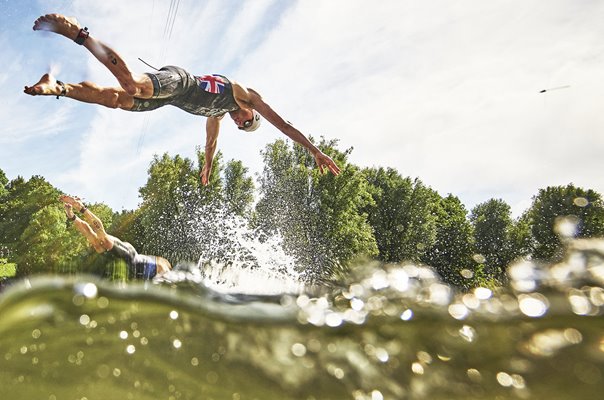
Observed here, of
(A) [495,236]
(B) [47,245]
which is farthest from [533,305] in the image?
(A) [495,236]

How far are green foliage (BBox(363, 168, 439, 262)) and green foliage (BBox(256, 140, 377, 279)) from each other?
3524 mm

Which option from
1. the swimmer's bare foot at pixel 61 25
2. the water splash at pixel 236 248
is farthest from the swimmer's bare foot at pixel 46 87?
the water splash at pixel 236 248

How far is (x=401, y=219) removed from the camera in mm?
29641

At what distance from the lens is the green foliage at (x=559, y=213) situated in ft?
99.7

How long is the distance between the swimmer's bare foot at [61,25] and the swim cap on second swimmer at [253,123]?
2.54 metres

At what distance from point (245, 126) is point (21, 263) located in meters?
25.8

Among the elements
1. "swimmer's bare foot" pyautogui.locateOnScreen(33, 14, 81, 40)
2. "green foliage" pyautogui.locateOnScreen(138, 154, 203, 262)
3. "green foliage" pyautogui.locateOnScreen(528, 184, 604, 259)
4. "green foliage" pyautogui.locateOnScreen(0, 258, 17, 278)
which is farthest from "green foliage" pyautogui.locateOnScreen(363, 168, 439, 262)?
"swimmer's bare foot" pyautogui.locateOnScreen(33, 14, 81, 40)

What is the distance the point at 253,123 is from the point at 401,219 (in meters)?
25.0

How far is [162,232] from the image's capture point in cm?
2633

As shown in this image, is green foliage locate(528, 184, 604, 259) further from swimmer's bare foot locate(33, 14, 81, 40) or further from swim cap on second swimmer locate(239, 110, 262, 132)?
swimmer's bare foot locate(33, 14, 81, 40)

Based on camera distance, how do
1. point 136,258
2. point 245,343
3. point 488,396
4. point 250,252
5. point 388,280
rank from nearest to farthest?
1. point 488,396
2. point 245,343
3. point 388,280
4. point 136,258
5. point 250,252

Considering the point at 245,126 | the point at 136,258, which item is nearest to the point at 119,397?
the point at 245,126

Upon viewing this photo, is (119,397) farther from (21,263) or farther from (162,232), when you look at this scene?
(21,263)

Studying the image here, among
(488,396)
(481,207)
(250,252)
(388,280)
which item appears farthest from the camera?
(481,207)
